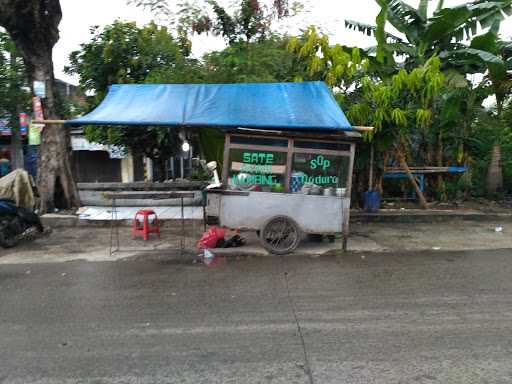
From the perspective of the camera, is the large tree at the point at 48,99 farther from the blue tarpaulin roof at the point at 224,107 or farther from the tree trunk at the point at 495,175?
the tree trunk at the point at 495,175

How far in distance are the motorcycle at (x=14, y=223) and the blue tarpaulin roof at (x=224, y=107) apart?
2.21 meters

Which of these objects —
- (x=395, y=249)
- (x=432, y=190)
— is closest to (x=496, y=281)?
(x=395, y=249)

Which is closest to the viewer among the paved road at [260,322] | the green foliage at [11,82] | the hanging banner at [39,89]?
the paved road at [260,322]

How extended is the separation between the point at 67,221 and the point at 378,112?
271 inches

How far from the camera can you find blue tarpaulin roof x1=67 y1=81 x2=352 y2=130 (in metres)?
7.37

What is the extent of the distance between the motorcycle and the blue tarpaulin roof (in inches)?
86.9

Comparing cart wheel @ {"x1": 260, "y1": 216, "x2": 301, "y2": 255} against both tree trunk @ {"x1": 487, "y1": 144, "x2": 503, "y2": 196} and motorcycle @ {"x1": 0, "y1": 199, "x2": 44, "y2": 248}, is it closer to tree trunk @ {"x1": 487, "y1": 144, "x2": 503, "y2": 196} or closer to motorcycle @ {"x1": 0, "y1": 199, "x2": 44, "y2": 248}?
motorcycle @ {"x1": 0, "y1": 199, "x2": 44, "y2": 248}

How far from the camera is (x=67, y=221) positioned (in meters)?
10.2

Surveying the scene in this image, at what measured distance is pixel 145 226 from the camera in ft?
28.8

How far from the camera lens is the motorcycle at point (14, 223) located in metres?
8.30

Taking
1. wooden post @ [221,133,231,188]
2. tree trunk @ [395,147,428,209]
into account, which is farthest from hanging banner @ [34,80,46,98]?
tree trunk @ [395,147,428,209]

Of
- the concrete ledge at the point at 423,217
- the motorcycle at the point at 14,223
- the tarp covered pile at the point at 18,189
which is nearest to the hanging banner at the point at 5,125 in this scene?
the tarp covered pile at the point at 18,189

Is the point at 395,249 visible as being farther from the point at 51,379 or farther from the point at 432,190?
the point at 51,379

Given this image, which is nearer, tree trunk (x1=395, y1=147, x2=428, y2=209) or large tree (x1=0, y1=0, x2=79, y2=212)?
large tree (x1=0, y1=0, x2=79, y2=212)
